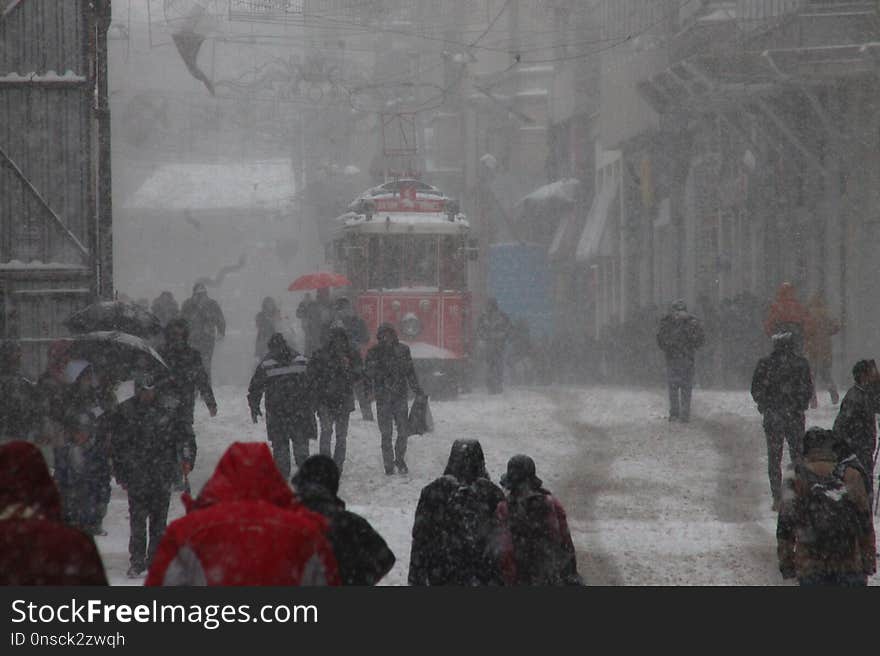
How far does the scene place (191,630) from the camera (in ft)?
15.9

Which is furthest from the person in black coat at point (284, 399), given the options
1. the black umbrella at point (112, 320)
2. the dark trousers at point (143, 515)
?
the dark trousers at point (143, 515)

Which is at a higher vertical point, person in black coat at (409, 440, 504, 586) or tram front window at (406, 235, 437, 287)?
tram front window at (406, 235, 437, 287)

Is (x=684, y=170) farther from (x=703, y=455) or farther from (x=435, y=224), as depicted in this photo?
(x=703, y=455)

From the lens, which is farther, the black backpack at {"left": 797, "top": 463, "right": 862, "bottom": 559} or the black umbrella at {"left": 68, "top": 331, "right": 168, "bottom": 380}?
the black umbrella at {"left": 68, "top": 331, "right": 168, "bottom": 380}

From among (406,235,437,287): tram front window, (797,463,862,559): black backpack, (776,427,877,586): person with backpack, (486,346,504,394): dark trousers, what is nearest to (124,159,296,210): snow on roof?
(486,346,504,394): dark trousers

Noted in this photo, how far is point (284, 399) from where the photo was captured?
14906 mm

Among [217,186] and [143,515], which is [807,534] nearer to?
[143,515]

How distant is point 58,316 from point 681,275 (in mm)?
21436

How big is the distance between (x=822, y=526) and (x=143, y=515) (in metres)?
5.58

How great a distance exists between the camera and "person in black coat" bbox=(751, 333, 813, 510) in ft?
46.9

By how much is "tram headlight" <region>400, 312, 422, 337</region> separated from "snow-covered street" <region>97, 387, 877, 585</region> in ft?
6.40

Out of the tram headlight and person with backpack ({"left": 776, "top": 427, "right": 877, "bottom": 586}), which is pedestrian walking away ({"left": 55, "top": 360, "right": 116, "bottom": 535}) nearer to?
person with backpack ({"left": 776, "top": 427, "right": 877, "bottom": 586})

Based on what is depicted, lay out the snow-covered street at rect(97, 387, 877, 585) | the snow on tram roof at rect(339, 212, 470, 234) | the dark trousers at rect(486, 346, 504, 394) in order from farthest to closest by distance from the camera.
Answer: the dark trousers at rect(486, 346, 504, 394) → the snow on tram roof at rect(339, 212, 470, 234) → the snow-covered street at rect(97, 387, 877, 585)

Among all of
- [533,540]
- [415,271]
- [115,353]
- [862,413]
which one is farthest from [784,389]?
[415,271]
